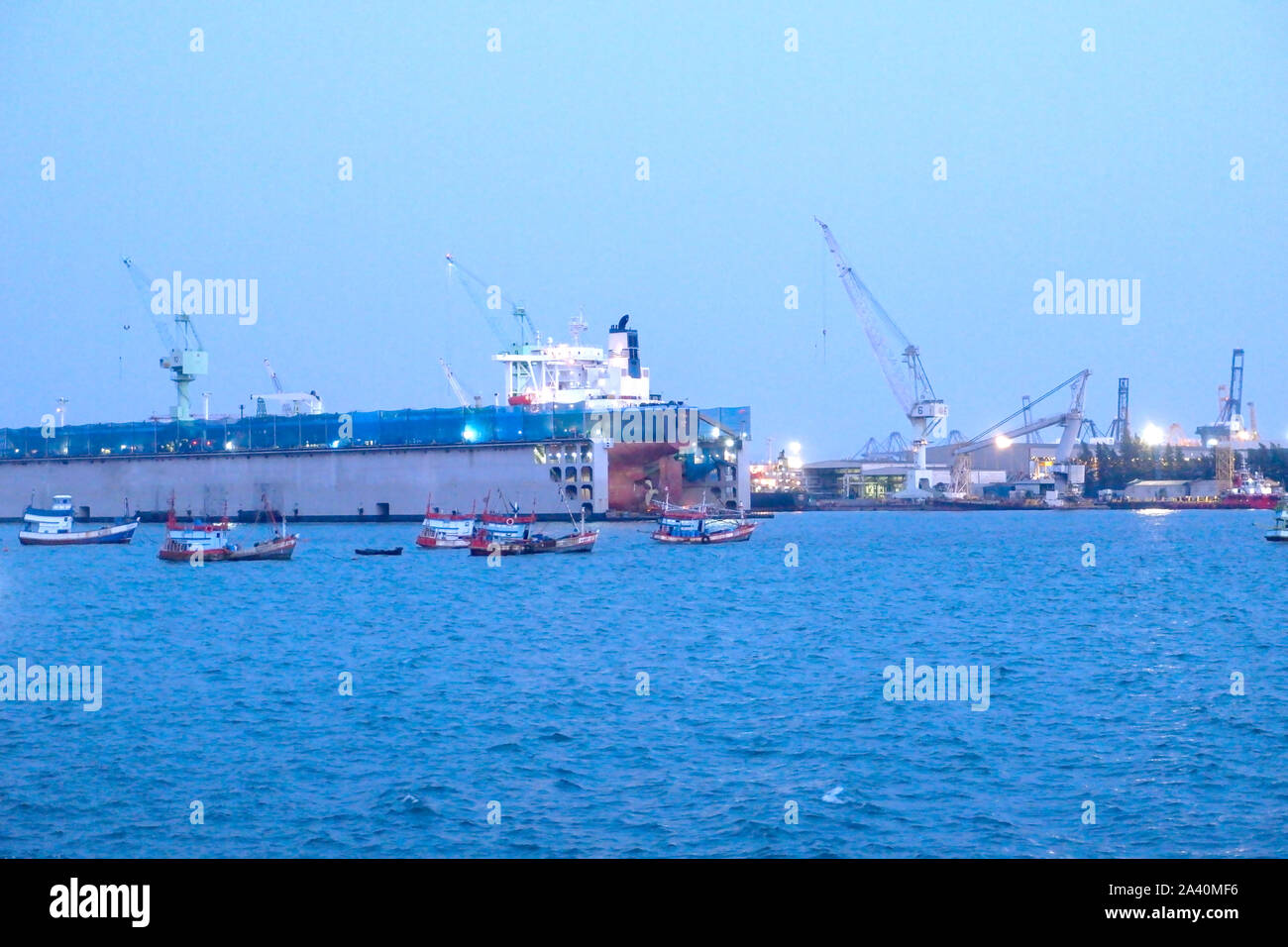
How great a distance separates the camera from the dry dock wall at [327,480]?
95062 millimetres

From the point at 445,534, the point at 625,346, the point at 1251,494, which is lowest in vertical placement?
the point at 445,534

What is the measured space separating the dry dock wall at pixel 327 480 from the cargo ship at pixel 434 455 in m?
0.11

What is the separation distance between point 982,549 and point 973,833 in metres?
62.9

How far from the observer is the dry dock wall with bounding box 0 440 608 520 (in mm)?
95062

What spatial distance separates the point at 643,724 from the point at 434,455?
7924cm

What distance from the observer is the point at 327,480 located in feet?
339

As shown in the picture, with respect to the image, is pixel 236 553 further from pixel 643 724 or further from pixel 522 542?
pixel 643 724

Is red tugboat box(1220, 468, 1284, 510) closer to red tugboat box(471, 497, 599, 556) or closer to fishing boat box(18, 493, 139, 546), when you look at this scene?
red tugboat box(471, 497, 599, 556)

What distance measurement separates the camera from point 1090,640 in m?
33.3

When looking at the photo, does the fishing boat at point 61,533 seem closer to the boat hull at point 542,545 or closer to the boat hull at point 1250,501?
the boat hull at point 542,545

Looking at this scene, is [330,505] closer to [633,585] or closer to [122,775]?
[633,585]

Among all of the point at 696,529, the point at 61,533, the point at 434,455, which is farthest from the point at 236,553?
the point at 434,455
